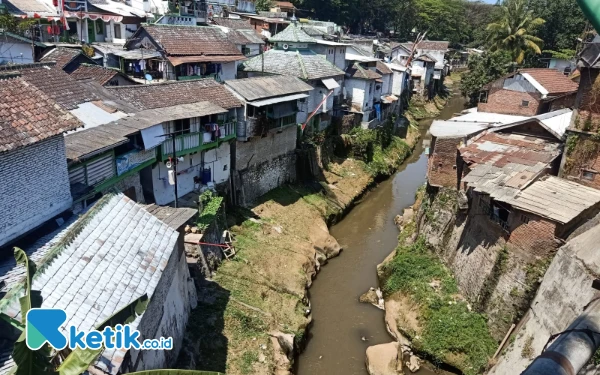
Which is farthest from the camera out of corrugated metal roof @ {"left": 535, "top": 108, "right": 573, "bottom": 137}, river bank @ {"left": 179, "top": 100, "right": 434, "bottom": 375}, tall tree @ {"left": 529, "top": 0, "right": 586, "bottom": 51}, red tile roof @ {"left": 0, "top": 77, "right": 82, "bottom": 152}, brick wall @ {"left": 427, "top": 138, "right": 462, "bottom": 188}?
tall tree @ {"left": 529, "top": 0, "right": 586, "bottom": 51}

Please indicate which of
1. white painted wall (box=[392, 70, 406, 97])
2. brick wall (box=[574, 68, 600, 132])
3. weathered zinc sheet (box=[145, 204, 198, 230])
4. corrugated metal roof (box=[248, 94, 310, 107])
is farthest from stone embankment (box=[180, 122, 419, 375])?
white painted wall (box=[392, 70, 406, 97])

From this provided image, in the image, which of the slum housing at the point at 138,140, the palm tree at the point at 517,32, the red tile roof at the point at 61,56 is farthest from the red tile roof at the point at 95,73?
the palm tree at the point at 517,32

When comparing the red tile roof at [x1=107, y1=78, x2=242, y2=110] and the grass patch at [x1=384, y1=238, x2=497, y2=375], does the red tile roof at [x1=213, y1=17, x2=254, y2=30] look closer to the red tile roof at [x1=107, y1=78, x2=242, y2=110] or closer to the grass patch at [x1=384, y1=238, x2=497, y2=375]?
the red tile roof at [x1=107, y1=78, x2=242, y2=110]

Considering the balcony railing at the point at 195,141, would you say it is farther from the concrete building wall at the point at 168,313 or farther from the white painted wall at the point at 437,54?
the white painted wall at the point at 437,54

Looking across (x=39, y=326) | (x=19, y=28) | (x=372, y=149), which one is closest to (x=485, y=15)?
(x=372, y=149)

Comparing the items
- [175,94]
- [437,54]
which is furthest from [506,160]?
[437,54]

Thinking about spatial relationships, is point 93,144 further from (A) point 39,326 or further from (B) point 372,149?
(B) point 372,149
